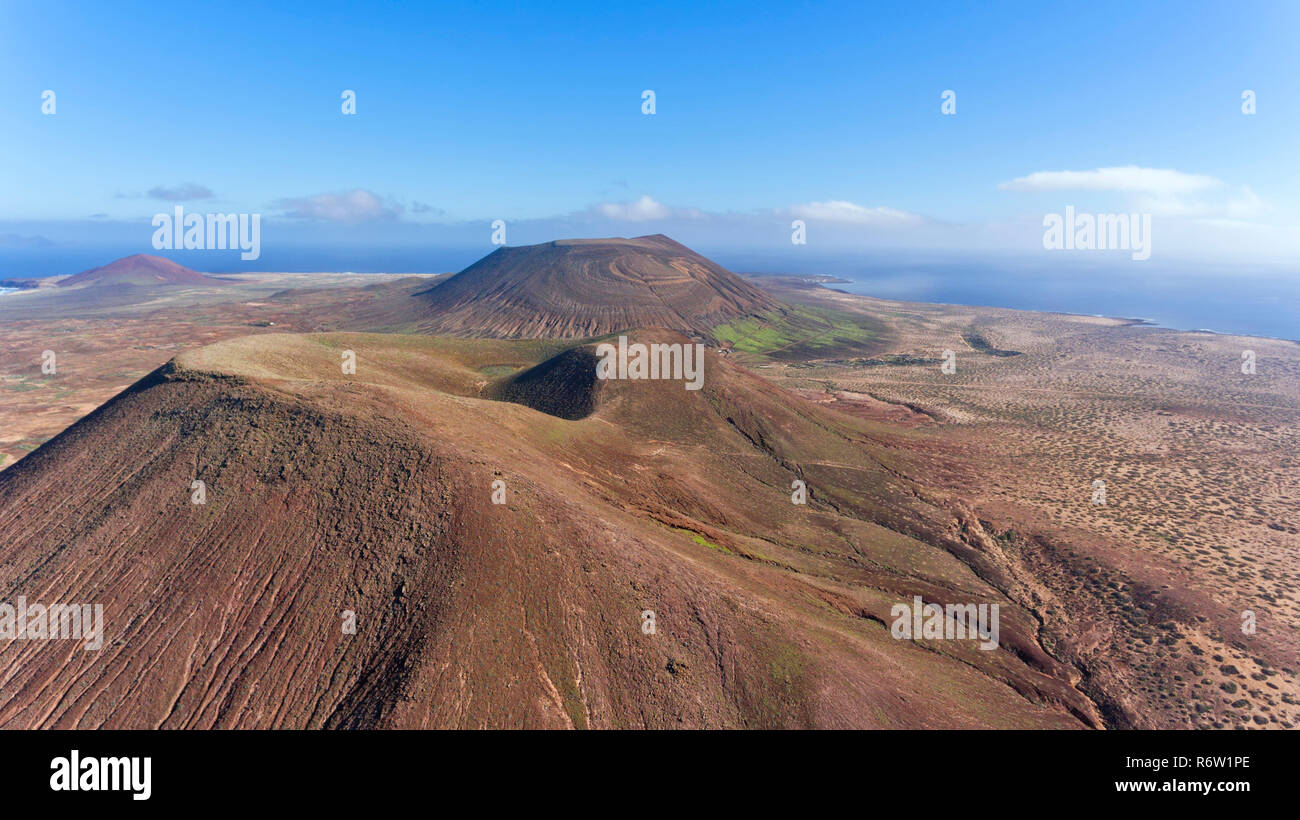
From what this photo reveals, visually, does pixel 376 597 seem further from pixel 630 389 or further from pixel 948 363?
pixel 948 363

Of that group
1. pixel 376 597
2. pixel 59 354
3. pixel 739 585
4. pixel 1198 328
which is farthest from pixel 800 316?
pixel 59 354

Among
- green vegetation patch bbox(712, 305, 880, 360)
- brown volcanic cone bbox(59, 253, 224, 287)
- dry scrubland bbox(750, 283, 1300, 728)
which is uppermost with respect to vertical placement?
brown volcanic cone bbox(59, 253, 224, 287)

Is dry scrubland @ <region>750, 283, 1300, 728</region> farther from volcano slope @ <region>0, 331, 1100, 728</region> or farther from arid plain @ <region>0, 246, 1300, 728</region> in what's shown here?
volcano slope @ <region>0, 331, 1100, 728</region>

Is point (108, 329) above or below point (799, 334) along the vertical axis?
above

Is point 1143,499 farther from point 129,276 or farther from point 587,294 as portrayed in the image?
point 129,276

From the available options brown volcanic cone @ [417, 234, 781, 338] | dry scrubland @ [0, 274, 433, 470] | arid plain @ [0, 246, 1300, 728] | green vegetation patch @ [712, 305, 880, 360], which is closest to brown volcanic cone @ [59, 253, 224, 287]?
dry scrubland @ [0, 274, 433, 470]

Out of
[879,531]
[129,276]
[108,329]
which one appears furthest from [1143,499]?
[129,276]
